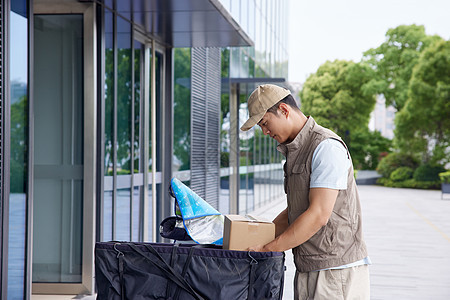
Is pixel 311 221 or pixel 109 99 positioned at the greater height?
pixel 109 99

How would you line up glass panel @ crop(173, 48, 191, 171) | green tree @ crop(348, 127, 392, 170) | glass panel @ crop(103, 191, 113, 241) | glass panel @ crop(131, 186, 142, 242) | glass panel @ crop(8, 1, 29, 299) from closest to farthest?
glass panel @ crop(8, 1, 29, 299), glass panel @ crop(103, 191, 113, 241), glass panel @ crop(131, 186, 142, 242), glass panel @ crop(173, 48, 191, 171), green tree @ crop(348, 127, 392, 170)

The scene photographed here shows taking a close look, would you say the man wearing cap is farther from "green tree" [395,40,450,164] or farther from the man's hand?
"green tree" [395,40,450,164]

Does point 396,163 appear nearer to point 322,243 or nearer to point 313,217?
point 322,243

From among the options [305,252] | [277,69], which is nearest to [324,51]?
[277,69]

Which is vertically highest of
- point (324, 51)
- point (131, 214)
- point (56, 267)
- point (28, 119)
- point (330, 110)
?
point (324, 51)

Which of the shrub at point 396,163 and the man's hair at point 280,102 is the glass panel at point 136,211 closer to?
the man's hair at point 280,102

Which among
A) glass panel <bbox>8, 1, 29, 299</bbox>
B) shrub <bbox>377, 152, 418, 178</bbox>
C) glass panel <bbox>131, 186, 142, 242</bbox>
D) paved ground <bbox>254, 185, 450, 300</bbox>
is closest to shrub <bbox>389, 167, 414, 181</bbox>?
shrub <bbox>377, 152, 418, 178</bbox>

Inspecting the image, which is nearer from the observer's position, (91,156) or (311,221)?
(311,221)

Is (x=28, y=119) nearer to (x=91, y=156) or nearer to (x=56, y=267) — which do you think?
(x=91, y=156)

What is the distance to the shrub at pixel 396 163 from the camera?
37219mm

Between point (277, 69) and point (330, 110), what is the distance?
22393mm

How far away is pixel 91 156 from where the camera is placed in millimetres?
6977

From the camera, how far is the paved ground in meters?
7.95

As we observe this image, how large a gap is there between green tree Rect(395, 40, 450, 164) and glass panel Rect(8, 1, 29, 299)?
32.0 metres
